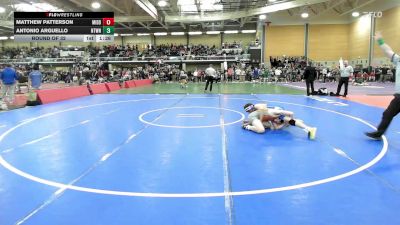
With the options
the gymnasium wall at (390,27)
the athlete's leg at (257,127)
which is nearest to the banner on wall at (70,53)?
the gymnasium wall at (390,27)

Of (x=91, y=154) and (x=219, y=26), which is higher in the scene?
(x=219, y=26)

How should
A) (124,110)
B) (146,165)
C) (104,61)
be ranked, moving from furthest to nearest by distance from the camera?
(104,61) < (124,110) < (146,165)

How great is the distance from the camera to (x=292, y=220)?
10.8 feet

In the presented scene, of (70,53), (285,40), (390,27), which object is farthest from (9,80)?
(70,53)

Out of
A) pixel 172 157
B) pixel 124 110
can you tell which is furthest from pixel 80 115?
pixel 172 157

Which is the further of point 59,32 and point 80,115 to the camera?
point 59,32

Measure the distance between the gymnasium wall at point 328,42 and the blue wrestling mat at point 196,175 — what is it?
34.4 metres

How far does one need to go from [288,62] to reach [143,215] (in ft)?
125

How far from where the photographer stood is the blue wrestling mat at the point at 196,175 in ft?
11.3

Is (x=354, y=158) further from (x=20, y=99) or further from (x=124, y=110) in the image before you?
(x=20, y=99)

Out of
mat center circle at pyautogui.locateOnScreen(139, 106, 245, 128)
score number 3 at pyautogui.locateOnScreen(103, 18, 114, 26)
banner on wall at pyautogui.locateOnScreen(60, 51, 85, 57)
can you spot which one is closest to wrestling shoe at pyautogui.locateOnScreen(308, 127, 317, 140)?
mat center circle at pyautogui.locateOnScreen(139, 106, 245, 128)

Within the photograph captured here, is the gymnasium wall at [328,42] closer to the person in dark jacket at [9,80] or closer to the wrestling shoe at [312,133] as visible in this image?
the person in dark jacket at [9,80]
